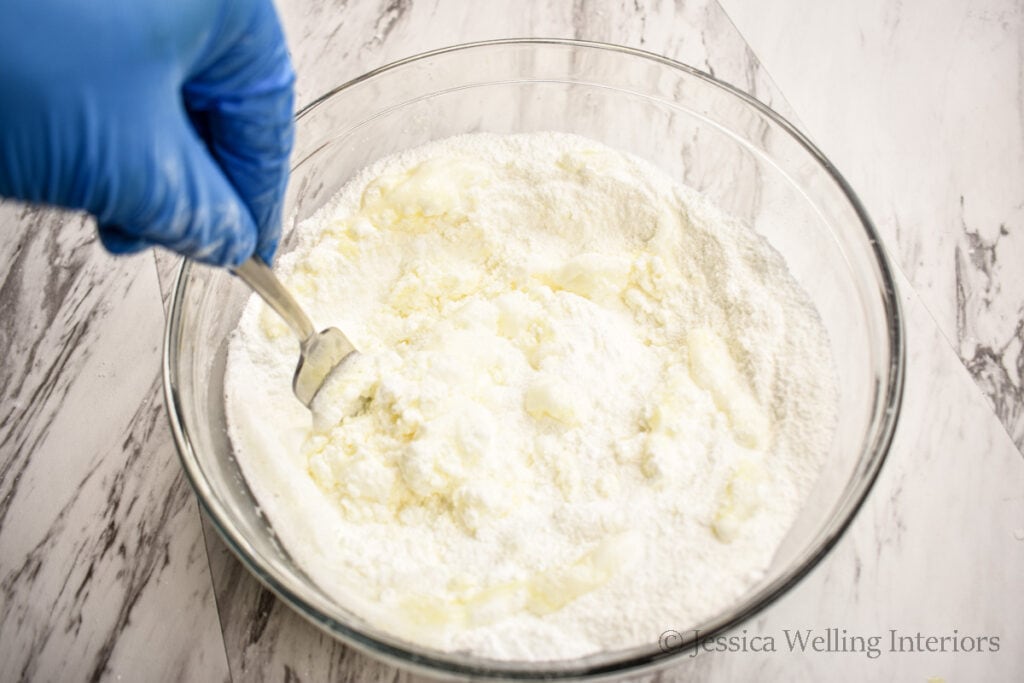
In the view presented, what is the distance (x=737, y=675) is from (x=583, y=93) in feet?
3.66

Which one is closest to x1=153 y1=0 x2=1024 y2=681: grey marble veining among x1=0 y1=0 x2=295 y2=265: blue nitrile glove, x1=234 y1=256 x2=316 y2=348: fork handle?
x1=234 y1=256 x2=316 y2=348: fork handle

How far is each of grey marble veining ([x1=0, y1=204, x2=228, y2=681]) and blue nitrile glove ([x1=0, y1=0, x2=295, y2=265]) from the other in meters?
0.60

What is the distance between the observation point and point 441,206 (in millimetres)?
1429

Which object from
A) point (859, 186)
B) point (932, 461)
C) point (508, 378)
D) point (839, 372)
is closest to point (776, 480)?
point (839, 372)

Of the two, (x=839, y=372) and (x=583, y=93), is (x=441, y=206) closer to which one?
(x=583, y=93)

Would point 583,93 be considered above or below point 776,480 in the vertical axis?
above

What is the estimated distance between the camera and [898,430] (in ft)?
4.52

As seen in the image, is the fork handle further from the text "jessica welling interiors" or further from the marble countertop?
the text "jessica welling interiors"

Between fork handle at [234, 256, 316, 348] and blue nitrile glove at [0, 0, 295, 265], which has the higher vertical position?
blue nitrile glove at [0, 0, 295, 265]

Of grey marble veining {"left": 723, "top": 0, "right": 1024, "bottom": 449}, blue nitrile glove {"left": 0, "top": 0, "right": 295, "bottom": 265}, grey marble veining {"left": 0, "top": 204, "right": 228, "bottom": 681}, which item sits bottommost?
grey marble veining {"left": 0, "top": 204, "right": 228, "bottom": 681}

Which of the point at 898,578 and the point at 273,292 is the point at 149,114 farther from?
the point at 898,578

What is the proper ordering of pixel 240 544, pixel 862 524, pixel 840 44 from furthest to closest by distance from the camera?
1. pixel 840 44
2. pixel 862 524
3. pixel 240 544

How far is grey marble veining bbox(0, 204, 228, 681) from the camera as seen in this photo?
1252 millimetres

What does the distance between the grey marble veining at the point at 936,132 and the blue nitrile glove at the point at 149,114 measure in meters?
1.18
